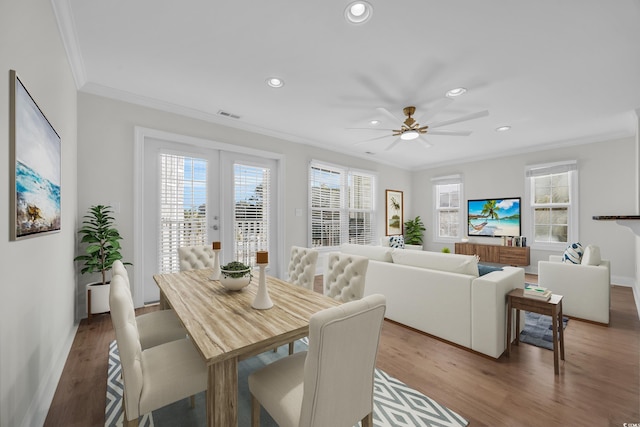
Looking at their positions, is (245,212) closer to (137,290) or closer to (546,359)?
(137,290)

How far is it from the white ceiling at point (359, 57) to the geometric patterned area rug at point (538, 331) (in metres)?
2.45

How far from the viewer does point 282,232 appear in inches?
179

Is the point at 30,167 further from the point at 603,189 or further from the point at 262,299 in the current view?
the point at 603,189

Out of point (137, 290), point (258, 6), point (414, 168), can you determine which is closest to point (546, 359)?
point (258, 6)

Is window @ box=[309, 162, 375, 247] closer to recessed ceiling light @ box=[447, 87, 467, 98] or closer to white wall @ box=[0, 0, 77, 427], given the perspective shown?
recessed ceiling light @ box=[447, 87, 467, 98]

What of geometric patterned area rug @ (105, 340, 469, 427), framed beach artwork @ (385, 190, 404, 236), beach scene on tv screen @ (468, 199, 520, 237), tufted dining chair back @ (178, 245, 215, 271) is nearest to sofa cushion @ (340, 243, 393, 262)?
geometric patterned area rug @ (105, 340, 469, 427)

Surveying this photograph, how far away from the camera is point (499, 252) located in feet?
18.2

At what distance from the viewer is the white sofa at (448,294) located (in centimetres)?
219

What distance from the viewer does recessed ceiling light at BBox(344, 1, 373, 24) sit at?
1819 millimetres

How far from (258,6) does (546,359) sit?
351 centimetres

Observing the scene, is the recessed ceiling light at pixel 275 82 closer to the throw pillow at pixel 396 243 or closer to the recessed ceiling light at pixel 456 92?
the recessed ceiling light at pixel 456 92

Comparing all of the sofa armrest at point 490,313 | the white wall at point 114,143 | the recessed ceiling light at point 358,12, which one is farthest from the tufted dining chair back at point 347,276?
the white wall at point 114,143

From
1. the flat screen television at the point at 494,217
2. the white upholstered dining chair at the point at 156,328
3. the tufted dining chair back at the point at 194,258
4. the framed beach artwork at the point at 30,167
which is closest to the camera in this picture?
the framed beach artwork at the point at 30,167

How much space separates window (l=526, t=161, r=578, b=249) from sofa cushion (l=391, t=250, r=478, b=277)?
414 cm
